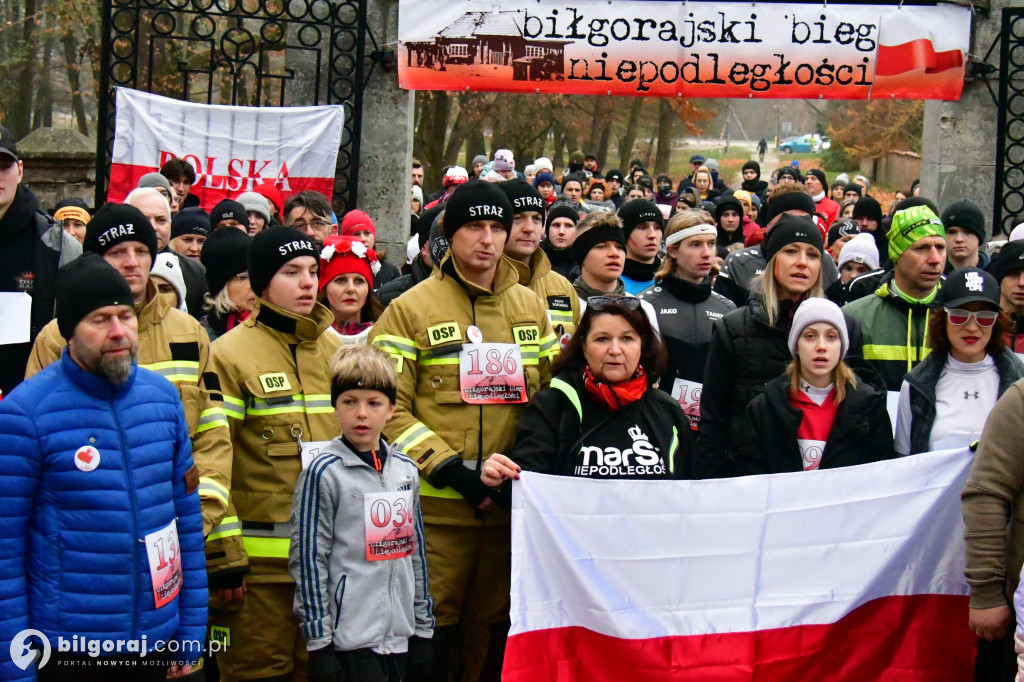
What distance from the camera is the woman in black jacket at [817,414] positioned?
16.8ft

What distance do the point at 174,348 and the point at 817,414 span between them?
2591mm

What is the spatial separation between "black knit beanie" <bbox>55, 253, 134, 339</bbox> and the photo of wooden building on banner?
7.13 m

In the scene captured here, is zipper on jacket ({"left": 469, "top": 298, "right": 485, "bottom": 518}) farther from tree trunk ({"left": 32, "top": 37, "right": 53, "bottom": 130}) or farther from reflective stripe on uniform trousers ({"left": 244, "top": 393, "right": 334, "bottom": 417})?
tree trunk ({"left": 32, "top": 37, "right": 53, "bottom": 130})

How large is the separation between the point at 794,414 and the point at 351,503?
185 cm

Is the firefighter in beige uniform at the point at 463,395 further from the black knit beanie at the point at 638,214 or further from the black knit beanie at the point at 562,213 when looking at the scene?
the black knit beanie at the point at 562,213

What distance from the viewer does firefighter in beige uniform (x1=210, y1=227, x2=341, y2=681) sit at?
487cm

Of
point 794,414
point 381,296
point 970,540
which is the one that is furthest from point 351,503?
point 381,296

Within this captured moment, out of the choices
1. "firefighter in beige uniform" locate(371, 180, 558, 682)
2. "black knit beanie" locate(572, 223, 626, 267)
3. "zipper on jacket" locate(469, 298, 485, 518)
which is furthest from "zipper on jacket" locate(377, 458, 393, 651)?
"black knit beanie" locate(572, 223, 626, 267)

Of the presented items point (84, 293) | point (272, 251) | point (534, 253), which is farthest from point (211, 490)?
point (534, 253)

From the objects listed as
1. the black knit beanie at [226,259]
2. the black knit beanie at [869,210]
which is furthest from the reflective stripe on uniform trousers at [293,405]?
the black knit beanie at [869,210]

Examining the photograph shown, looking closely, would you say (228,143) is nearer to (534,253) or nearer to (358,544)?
(534,253)

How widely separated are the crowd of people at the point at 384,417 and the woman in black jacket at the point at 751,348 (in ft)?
0.04

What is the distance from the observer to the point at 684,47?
426 inches

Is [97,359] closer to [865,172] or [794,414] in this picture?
[794,414]
